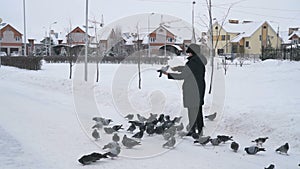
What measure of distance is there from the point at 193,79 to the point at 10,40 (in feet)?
203

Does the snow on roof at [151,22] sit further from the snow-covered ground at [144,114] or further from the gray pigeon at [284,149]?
the gray pigeon at [284,149]

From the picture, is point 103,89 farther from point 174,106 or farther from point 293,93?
point 293,93

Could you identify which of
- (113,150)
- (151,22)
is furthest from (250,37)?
(113,150)

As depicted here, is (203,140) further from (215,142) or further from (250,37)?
(250,37)

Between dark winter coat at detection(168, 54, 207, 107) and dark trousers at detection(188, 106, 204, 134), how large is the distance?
14 centimetres

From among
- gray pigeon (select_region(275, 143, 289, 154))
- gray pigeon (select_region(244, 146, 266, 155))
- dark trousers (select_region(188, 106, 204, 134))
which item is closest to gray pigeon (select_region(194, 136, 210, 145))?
dark trousers (select_region(188, 106, 204, 134))

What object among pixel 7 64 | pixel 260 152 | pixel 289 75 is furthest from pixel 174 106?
pixel 7 64

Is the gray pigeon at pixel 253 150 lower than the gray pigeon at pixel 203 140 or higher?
lower

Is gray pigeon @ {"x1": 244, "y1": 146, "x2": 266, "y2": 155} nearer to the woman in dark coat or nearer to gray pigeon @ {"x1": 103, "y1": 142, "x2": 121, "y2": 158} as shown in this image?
the woman in dark coat

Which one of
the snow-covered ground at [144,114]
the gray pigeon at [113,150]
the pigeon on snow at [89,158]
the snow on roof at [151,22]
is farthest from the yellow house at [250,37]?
the pigeon on snow at [89,158]

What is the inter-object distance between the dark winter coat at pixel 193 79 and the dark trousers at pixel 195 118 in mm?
142

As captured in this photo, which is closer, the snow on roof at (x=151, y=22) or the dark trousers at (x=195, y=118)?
the dark trousers at (x=195, y=118)

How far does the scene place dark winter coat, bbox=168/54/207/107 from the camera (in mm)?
6656

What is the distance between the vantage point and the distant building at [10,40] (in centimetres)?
6199
